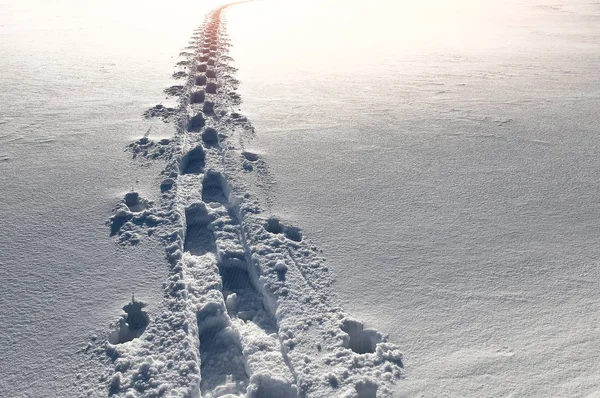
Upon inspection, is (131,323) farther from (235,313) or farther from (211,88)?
(211,88)

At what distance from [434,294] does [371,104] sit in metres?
2.66

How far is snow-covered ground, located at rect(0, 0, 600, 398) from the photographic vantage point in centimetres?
175

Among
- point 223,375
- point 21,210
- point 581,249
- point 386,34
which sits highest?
point 386,34

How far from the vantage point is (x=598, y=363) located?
172 centimetres

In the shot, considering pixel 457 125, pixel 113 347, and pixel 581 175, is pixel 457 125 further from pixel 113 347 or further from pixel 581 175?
pixel 113 347

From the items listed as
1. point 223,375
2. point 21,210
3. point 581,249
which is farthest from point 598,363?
point 21,210

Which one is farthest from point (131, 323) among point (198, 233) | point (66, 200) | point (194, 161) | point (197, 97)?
point (197, 97)

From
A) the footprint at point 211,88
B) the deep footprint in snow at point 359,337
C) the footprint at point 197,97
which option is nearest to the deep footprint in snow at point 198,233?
the deep footprint in snow at point 359,337

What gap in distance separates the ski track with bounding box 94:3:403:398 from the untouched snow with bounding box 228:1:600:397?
0.13 meters

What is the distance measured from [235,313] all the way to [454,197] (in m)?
1.51

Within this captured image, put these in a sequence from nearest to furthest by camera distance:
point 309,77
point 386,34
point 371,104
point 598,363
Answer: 1. point 598,363
2. point 371,104
3. point 309,77
4. point 386,34

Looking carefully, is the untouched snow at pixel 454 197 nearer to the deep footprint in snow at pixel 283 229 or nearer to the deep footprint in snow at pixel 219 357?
the deep footprint in snow at pixel 283 229

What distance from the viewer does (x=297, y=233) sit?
2.49 meters

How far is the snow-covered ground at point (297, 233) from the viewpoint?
5.74ft
